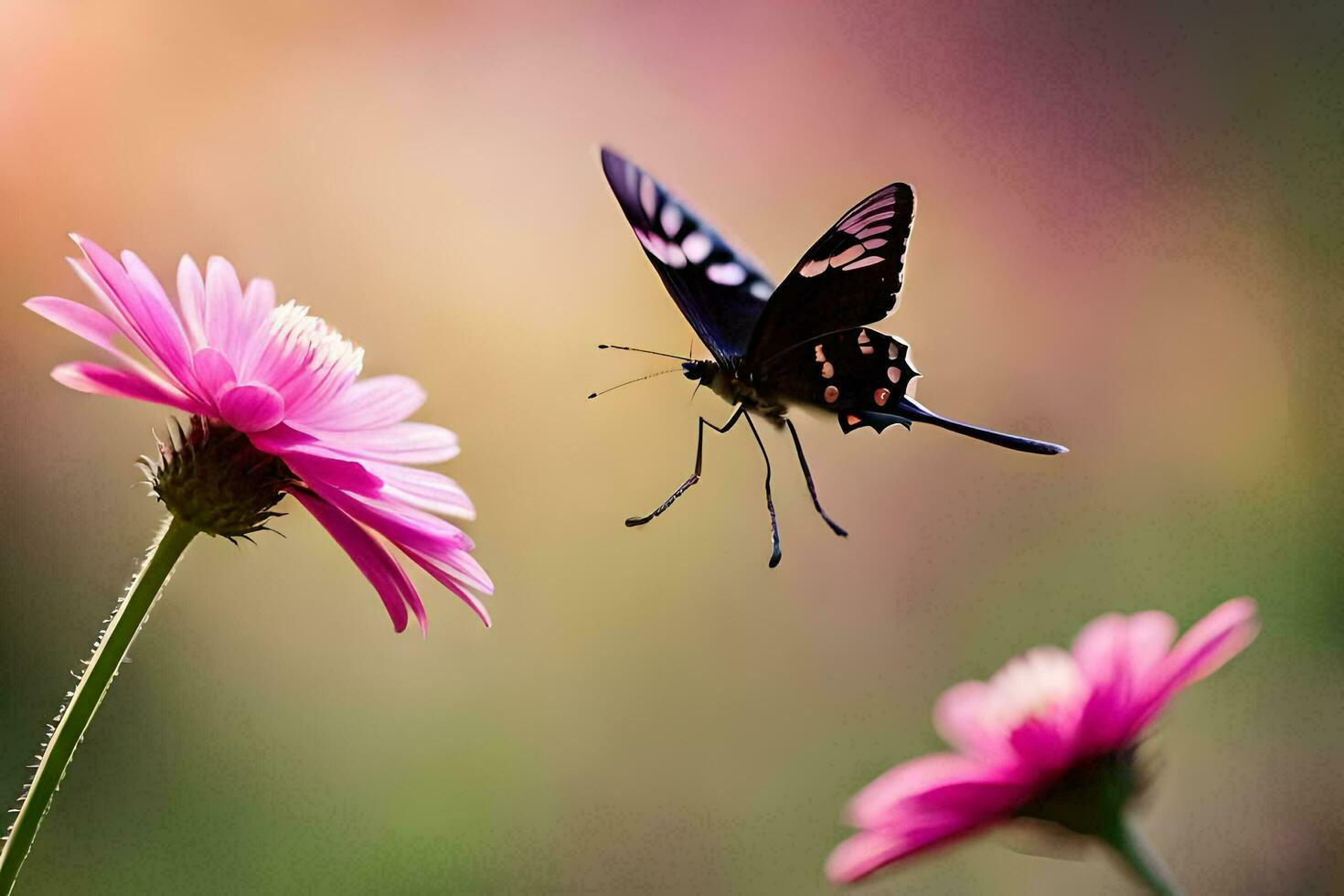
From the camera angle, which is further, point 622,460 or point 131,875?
point 622,460

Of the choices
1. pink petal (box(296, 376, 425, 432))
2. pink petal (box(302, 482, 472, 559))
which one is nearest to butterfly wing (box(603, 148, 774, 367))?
pink petal (box(296, 376, 425, 432))

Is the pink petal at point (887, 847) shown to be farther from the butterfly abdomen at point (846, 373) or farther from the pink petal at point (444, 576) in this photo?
the butterfly abdomen at point (846, 373)

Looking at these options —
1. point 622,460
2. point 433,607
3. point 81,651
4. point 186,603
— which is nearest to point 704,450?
point 622,460

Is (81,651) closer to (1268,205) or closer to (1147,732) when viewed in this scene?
(1147,732)

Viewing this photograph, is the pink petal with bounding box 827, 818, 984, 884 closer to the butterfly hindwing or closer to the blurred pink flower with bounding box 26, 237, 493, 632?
the blurred pink flower with bounding box 26, 237, 493, 632

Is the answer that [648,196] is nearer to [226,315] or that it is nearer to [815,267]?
[815,267]

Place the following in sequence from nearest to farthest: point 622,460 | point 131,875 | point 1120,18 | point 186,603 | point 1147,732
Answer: point 1147,732 → point 131,875 → point 186,603 → point 622,460 → point 1120,18

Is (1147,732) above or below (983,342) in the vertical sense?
below

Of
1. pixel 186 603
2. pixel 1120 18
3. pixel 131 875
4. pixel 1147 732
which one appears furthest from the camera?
pixel 1120 18
